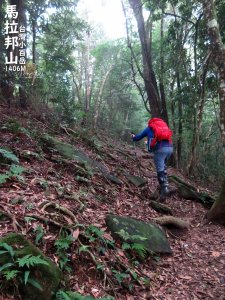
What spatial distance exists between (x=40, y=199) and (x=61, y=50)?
571 inches

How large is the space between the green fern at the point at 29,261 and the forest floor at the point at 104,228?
0.29 m

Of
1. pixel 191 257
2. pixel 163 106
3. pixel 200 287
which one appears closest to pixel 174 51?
pixel 163 106

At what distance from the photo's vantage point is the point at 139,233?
496cm

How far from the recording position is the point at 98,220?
4988 mm

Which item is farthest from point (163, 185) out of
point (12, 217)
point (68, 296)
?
point (68, 296)

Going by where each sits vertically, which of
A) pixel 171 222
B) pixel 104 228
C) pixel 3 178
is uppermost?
pixel 3 178

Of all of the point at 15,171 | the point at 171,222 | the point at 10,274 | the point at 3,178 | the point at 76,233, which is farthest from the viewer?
the point at 171,222

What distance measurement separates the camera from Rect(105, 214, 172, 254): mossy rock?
186 inches

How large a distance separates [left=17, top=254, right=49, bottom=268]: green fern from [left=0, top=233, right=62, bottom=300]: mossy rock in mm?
67

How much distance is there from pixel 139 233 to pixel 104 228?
627mm

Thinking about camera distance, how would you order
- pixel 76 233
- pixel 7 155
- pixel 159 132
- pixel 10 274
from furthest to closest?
pixel 159 132 → pixel 7 155 → pixel 76 233 → pixel 10 274

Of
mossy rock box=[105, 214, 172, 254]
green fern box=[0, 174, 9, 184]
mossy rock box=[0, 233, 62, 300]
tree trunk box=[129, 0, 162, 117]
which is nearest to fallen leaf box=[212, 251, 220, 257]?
mossy rock box=[105, 214, 172, 254]

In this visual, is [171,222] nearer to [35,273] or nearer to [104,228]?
[104,228]

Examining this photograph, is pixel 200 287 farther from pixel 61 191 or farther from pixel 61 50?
pixel 61 50
